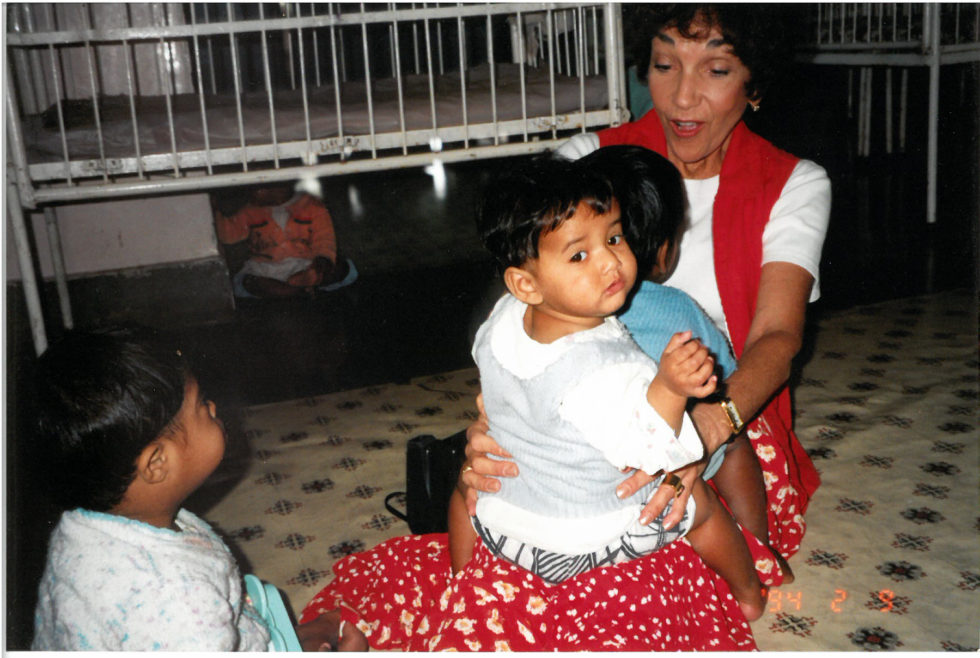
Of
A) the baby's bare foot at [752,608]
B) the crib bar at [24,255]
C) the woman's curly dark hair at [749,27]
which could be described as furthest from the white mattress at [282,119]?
the baby's bare foot at [752,608]

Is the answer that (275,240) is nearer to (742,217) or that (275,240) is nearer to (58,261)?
(58,261)

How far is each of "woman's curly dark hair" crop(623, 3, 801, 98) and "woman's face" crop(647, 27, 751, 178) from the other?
1 centimetres

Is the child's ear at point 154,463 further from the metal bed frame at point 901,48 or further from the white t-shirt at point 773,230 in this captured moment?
the metal bed frame at point 901,48

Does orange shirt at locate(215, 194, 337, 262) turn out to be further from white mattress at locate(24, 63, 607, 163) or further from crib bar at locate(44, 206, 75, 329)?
white mattress at locate(24, 63, 607, 163)

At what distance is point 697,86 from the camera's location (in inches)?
58.4

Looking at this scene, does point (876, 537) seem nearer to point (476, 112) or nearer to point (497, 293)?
point (476, 112)

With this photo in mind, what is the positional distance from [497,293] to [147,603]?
8.91 ft

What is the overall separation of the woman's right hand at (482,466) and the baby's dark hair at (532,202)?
0.88 ft

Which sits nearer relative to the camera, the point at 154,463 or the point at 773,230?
the point at 154,463

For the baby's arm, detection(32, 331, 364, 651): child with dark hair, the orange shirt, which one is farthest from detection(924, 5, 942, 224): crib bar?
detection(32, 331, 364, 651): child with dark hair

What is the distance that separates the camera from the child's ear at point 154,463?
3.48 feet

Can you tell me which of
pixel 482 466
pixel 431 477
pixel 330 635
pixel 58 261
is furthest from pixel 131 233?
pixel 482 466

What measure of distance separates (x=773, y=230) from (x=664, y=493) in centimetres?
61

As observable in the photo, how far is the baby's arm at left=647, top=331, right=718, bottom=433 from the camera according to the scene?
0.93m
